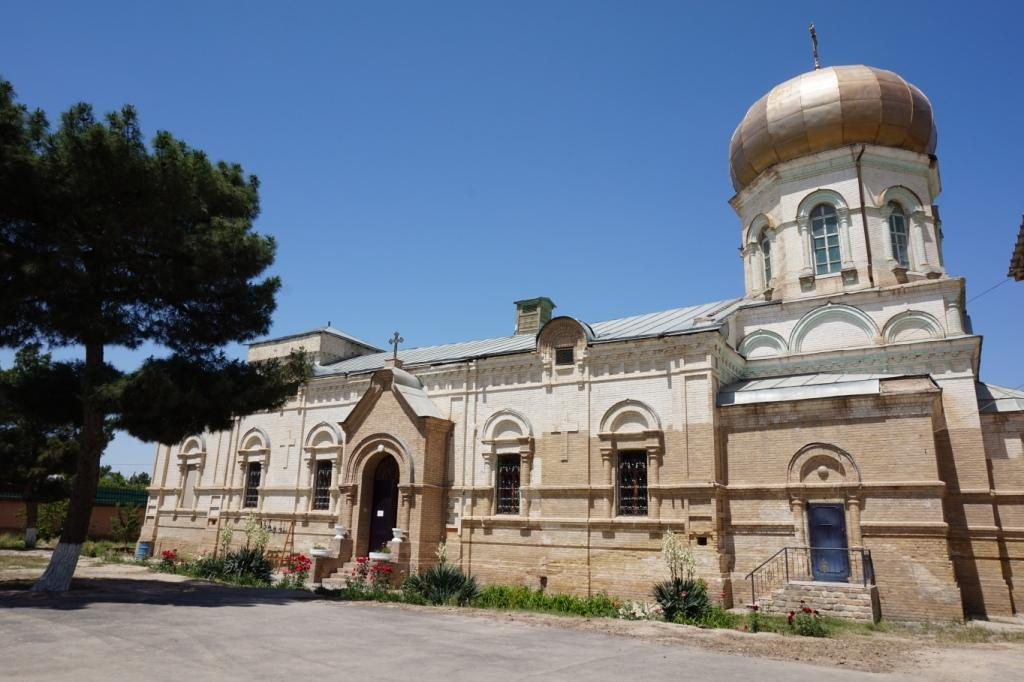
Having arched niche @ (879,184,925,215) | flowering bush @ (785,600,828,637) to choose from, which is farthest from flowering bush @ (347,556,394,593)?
arched niche @ (879,184,925,215)

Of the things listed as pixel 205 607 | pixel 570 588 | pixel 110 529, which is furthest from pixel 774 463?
pixel 110 529

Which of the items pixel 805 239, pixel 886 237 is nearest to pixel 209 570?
pixel 805 239

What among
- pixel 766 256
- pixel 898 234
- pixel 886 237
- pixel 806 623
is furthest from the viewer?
pixel 766 256

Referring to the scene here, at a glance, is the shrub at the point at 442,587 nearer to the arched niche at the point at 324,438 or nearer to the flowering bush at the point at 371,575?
the flowering bush at the point at 371,575

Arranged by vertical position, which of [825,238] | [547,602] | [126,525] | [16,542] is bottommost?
[547,602]

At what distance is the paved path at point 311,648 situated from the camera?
8.14m

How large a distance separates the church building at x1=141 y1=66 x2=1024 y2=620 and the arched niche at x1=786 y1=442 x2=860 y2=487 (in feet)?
0.15

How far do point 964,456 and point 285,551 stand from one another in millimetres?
18484

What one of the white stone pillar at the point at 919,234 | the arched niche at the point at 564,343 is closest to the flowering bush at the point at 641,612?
the arched niche at the point at 564,343

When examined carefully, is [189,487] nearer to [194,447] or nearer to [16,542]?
[194,447]

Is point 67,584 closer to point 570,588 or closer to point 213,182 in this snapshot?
point 213,182

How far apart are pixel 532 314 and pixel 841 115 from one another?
11023 mm

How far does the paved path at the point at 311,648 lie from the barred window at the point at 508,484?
5158 mm

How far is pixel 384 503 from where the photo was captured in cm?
2005
